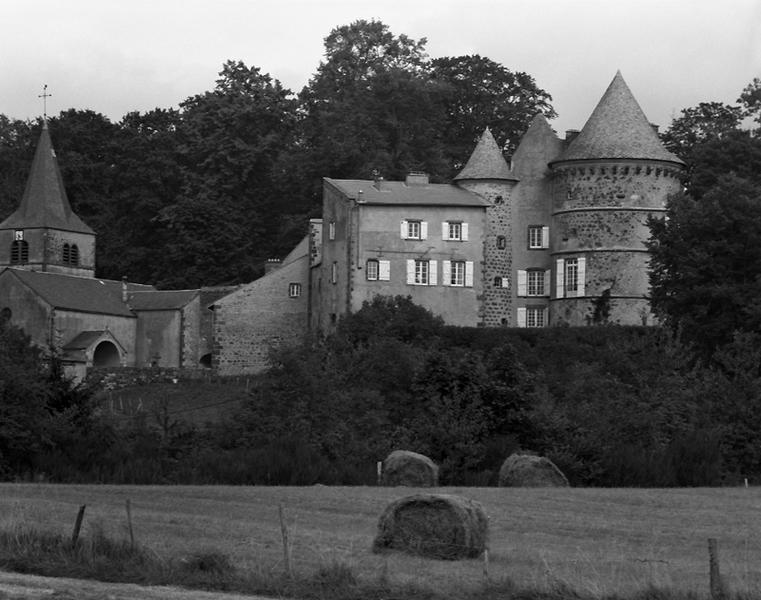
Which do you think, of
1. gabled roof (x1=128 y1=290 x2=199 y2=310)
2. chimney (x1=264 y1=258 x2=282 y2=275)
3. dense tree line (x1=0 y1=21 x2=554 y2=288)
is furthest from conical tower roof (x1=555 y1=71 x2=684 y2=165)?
gabled roof (x1=128 y1=290 x2=199 y2=310)

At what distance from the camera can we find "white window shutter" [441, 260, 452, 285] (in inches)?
3152

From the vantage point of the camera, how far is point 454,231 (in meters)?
80.6

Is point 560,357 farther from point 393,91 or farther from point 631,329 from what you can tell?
point 393,91

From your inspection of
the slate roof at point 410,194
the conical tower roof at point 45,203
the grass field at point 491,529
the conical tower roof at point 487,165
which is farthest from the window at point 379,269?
the grass field at point 491,529

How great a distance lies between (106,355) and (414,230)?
18.8 meters

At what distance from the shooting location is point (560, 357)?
73.4m

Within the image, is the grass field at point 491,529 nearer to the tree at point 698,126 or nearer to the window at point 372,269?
the window at point 372,269

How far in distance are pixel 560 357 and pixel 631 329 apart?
155 inches

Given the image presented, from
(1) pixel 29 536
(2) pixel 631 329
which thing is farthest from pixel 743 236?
(1) pixel 29 536

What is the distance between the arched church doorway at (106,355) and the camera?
89.5 meters

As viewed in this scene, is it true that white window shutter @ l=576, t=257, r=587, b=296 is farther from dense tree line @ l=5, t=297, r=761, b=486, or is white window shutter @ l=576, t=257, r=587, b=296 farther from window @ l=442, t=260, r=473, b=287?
dense tree line @ l=5, t=297, r=761, b=486

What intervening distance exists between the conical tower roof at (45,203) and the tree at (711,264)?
38952 millimetres

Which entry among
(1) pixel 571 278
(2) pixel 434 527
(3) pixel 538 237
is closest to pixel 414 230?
(3) pixel 538 237

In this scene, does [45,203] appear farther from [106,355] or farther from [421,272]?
[421,272]
